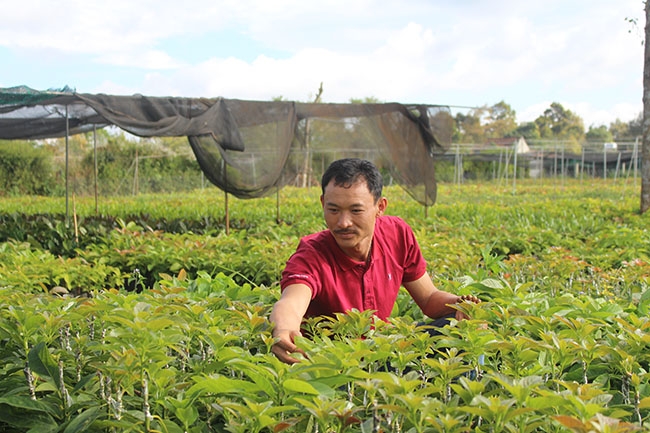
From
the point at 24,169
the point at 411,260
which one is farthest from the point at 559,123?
the point at 411,260

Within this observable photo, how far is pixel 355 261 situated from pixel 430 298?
36 centimetres

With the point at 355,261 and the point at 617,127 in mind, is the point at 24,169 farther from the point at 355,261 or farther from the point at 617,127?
the point at 617,127

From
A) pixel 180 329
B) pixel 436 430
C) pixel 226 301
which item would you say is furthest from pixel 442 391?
pixel 226 301

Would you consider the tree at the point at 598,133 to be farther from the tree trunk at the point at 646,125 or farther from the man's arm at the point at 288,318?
the man's arm at the point at 288,318

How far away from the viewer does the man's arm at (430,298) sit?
2357 mm

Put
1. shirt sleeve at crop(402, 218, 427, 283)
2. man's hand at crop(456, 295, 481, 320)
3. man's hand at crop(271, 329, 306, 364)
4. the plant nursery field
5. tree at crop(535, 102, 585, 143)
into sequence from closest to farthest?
the plant nursery field < man's hand at crop(271, 329, 306, 364) < man's hand at crop(456, 295, 481, 320) < shirt sleeve at crop(402, 218, 427, 283) < tree at crop(535, 102, 585, 143)

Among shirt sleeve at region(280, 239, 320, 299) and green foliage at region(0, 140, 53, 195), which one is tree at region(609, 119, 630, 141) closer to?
green foliage at region(0, 140, 53, 195)

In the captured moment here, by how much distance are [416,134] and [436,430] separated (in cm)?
794

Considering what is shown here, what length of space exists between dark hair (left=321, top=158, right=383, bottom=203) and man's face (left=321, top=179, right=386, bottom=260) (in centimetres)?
2

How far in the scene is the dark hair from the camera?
7.25 feet

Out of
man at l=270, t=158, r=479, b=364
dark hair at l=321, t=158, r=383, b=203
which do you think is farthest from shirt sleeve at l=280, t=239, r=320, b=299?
dark hair at l=321, t=158, r=383, b=203

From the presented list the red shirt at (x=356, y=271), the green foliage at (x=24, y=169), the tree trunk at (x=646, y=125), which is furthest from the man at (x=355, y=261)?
the green foliage at (x=24, y=169)

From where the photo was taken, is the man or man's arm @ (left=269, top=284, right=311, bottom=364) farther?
the man

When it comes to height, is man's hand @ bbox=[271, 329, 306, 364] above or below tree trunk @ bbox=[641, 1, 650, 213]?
below
